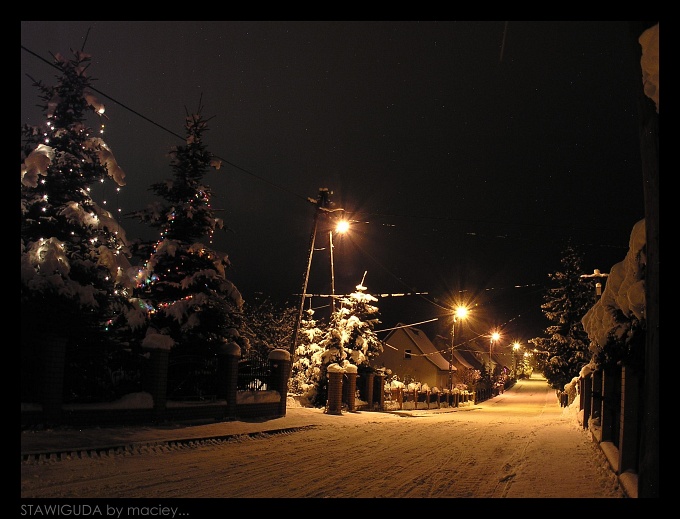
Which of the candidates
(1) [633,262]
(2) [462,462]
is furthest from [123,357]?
(1) [633,262]

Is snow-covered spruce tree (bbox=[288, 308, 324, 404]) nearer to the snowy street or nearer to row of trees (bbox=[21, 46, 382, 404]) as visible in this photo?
row of trees (bbox=[21, 46, 382, 404])

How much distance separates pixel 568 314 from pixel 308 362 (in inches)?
800

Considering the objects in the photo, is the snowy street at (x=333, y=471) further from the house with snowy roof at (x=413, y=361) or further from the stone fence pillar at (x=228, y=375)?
the house with snowy roof at (x=413, y=361)

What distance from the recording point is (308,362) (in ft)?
103

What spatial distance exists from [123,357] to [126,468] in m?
6.38

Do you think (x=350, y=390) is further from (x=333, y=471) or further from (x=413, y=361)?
(x=413, y=361)

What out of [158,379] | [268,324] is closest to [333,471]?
[158,379]

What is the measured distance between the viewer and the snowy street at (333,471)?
332 inches

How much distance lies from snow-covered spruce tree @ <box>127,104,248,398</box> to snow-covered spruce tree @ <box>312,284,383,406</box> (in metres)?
8.63

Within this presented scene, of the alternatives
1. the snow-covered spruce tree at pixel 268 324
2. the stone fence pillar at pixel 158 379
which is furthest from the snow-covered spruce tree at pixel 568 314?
the stone fence pillar at pixel 158 379

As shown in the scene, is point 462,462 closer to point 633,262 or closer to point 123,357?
point 633,262

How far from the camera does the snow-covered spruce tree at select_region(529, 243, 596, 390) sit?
140 ft

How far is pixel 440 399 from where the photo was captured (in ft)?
162

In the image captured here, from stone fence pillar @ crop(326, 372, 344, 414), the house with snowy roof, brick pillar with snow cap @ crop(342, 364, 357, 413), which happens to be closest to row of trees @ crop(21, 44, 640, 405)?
stone fence pillar @ crop(326, 372, 344, 414)
